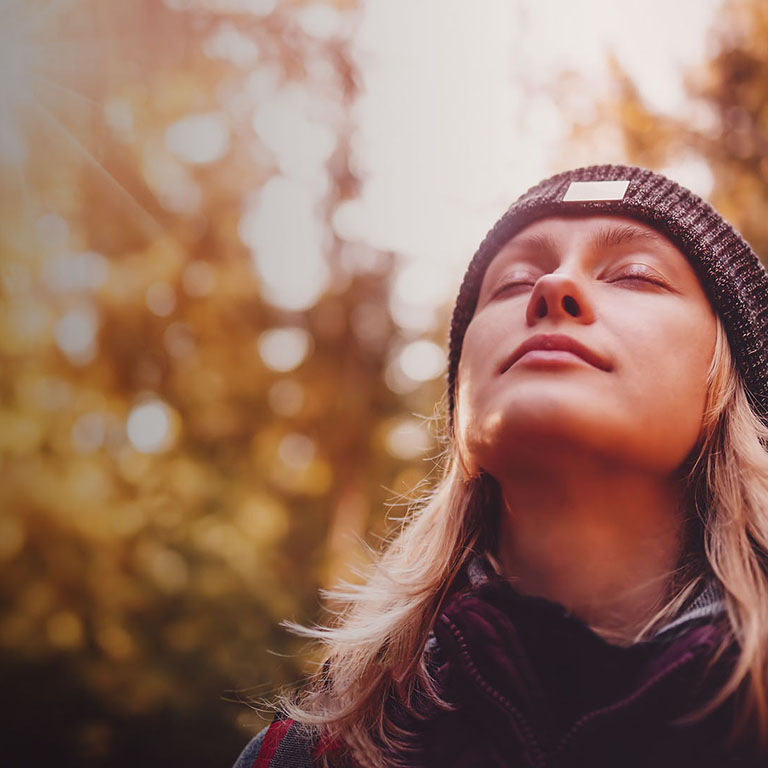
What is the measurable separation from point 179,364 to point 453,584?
11.0 ft

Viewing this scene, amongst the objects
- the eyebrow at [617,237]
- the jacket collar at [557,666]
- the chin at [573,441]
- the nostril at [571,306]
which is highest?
the eyebrow at [617,237]

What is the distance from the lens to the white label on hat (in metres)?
1.54

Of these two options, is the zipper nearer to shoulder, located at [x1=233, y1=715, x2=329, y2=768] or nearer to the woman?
the woman

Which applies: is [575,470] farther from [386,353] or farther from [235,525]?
[386,353]

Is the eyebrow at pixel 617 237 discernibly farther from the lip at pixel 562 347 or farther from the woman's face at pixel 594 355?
the lip at pixel 562 347

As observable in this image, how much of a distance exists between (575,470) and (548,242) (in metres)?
0.53

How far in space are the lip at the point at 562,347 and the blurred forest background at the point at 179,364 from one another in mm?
2073

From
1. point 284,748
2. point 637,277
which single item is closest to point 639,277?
point 637,277

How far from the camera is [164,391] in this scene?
4.48m

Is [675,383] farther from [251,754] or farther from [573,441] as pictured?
[251,754]

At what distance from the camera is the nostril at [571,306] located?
1332 mm

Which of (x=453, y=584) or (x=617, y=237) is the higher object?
(x=617, y=237)

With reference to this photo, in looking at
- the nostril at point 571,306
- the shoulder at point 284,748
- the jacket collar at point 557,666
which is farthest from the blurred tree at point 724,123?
the shoulder at point 284,748

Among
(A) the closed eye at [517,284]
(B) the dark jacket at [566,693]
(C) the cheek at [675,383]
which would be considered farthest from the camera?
(A) the closed eye at [517,284]
